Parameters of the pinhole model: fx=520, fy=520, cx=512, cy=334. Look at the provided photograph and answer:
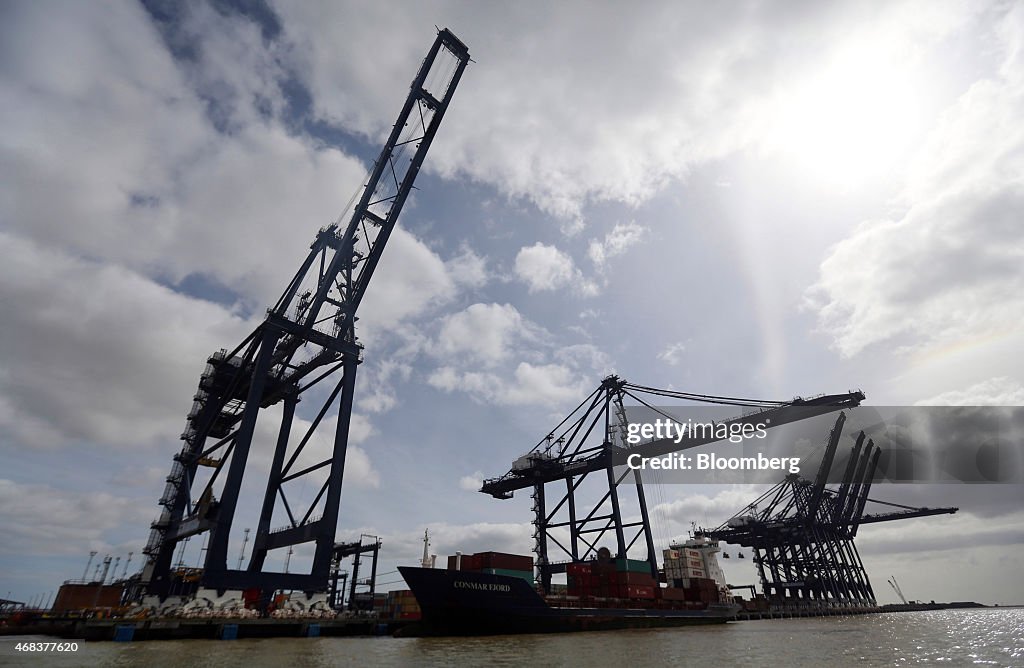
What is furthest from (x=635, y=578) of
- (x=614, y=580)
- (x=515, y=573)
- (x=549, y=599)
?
(x=515, y=573)

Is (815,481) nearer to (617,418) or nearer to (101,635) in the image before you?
(617,418)

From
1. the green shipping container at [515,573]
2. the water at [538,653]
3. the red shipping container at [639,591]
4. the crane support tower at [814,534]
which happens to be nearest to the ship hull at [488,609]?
the water at [538,653]

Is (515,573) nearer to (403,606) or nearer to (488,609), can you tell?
(488,609)

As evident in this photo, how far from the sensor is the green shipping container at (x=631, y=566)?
33.8 m

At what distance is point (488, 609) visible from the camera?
955 inches

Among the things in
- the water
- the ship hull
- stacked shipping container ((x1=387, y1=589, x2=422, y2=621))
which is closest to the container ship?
the ship hull

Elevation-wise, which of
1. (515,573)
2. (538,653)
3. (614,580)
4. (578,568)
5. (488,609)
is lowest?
(538,653)

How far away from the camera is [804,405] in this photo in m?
37.4

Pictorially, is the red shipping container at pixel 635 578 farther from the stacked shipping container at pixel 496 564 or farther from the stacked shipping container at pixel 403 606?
the stacked shipping container at pixel 403 606

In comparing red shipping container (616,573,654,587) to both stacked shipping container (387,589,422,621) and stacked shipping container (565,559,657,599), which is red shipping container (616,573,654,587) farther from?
stacked shipping container (387,589,422,621)

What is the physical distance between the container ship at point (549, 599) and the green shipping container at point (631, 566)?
7cm

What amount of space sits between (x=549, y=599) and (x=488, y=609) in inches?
236

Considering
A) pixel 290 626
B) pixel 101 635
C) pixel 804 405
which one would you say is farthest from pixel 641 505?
pixel 101 635

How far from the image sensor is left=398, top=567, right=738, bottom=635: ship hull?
77.8 feet
